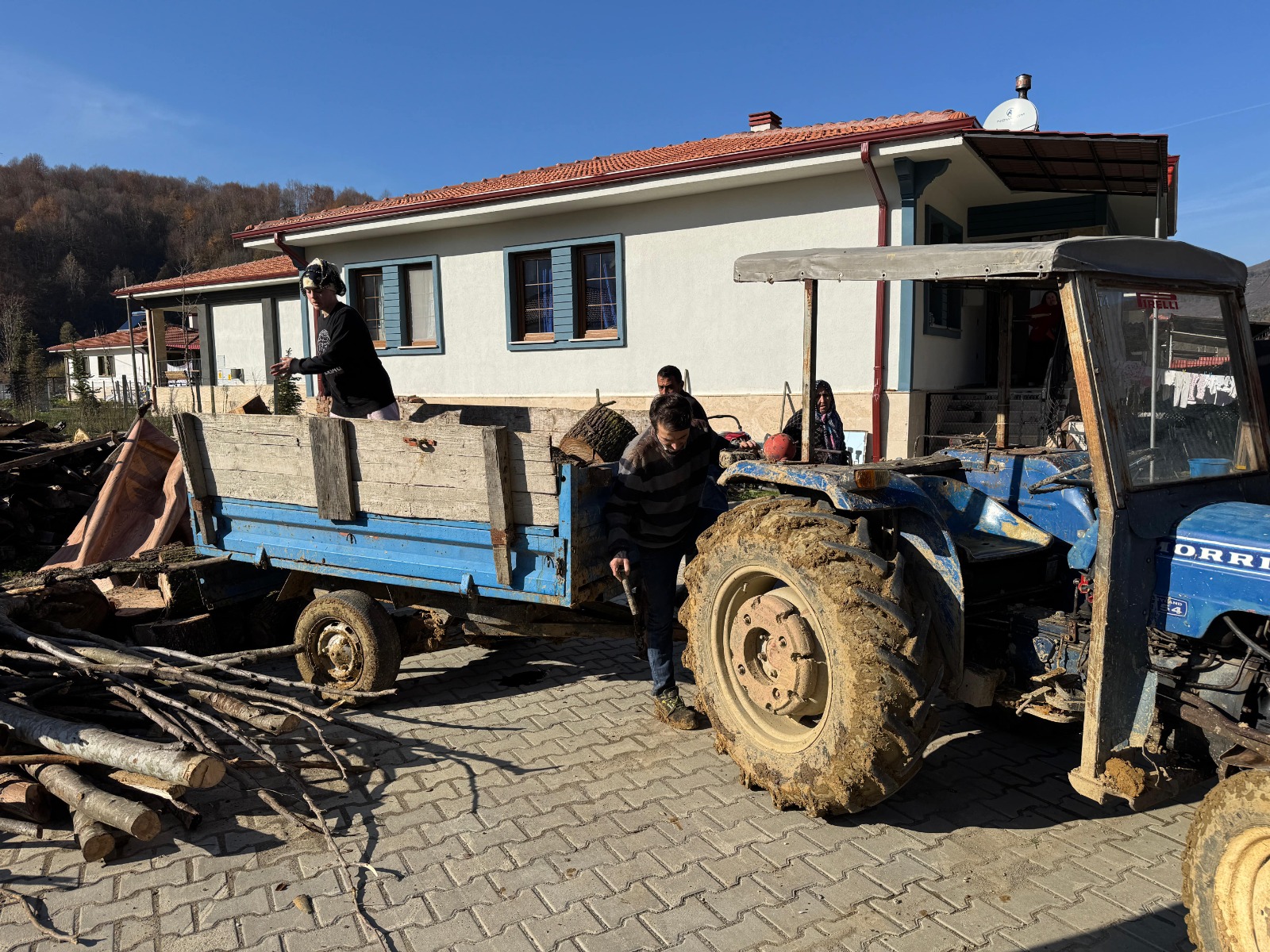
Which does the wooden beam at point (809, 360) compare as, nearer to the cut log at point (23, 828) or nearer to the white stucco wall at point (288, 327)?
the cut log at point (23, 828)

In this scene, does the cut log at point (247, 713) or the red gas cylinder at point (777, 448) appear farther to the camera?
the red gas cylinder at point (777, 448)

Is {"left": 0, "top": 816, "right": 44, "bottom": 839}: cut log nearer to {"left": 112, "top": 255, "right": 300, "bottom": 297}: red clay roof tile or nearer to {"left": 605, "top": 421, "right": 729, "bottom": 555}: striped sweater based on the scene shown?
{"left": 605, "top": 421, "right": 729, "bottom": 555}: striped sweater

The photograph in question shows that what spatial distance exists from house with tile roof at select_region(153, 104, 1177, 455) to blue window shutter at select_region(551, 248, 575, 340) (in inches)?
1.1

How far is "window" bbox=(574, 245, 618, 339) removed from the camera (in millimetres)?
12992

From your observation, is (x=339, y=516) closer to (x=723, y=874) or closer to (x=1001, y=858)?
(x=723, y=874)

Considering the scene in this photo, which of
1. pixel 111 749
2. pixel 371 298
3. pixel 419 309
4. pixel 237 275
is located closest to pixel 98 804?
pixel 111 749

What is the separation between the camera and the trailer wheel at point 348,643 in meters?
4.55

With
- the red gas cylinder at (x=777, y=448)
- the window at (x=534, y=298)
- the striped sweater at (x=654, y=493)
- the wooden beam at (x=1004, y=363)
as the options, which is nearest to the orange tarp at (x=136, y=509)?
the striped sweater at (x=654, y=493)

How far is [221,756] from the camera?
3359 millimetres

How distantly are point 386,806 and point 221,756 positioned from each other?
2.26 feet

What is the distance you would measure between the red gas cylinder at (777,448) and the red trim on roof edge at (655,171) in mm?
7053

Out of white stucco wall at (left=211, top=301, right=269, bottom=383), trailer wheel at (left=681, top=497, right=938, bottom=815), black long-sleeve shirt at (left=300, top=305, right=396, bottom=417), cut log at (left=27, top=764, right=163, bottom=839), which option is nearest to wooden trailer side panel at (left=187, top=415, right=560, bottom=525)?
black long-sleeve shirt at (left=300, top=305, right=396, bottom=417)

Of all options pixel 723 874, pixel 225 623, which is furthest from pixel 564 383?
pixel 723 874

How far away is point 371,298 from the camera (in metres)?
15.5
